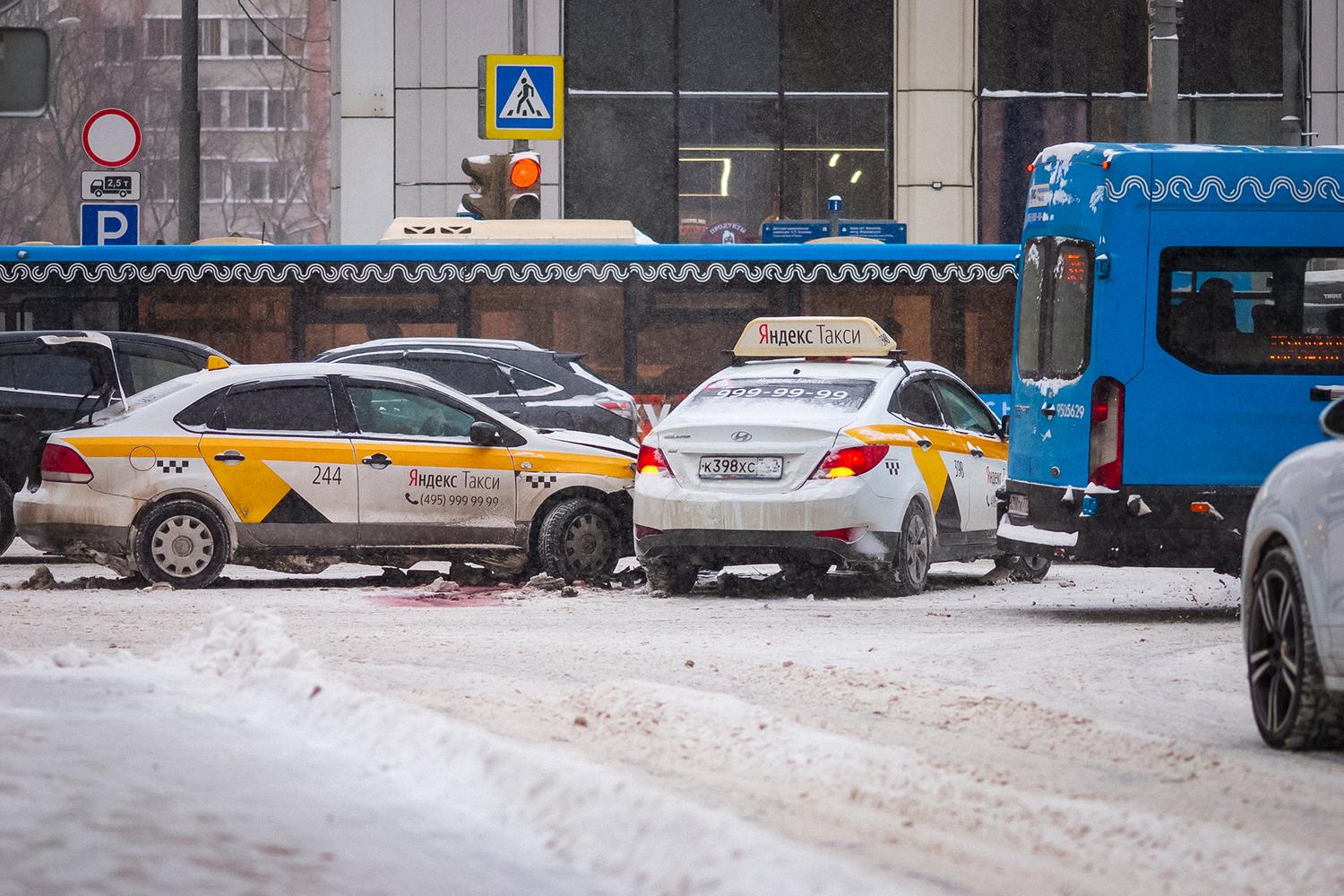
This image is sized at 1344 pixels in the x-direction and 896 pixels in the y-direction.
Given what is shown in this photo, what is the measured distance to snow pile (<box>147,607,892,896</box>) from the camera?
4.70 m

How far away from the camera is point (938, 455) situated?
531 inches

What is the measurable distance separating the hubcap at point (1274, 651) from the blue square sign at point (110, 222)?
54.3ft

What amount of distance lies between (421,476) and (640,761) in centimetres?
714

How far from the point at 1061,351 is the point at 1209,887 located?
24.9 ft

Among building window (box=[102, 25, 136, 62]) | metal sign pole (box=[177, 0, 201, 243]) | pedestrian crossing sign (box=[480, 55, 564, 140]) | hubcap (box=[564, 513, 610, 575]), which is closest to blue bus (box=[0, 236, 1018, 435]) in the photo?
metal sign pole (box=[177, 0, 201, 243])

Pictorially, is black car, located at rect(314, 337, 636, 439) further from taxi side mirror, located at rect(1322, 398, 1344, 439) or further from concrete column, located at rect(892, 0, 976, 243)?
concrete column, located at rect(892, 0, 976, 243)

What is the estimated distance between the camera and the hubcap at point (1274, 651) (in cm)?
698

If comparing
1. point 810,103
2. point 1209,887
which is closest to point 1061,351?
point 1209,887

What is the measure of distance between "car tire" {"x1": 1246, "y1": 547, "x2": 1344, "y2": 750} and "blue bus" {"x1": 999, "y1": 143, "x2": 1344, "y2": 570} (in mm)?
4260

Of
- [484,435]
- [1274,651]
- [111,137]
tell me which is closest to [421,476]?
[484,435]

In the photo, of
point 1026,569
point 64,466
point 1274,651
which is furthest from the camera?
point 1026,569

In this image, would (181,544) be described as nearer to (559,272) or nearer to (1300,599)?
(1300,599)

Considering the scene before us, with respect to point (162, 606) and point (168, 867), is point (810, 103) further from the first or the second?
point (168, 867)

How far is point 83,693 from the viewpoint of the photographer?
24.7ft
